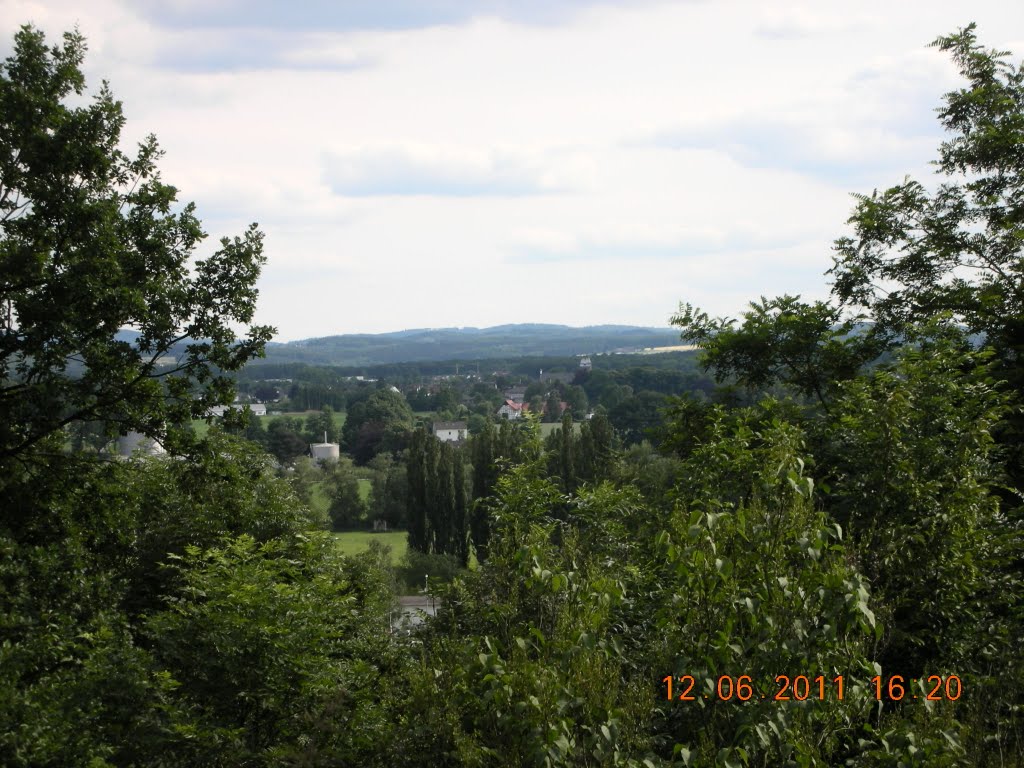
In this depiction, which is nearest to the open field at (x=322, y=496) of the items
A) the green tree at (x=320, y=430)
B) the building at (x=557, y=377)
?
the green tree at (x=320, y=430)

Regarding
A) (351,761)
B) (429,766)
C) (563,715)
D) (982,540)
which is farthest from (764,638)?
(351,761)

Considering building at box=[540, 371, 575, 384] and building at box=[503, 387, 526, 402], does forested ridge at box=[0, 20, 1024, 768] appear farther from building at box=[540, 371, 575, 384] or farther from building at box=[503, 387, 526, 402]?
building at box=[540, 371, 575, 384]

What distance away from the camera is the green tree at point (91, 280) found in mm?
9539

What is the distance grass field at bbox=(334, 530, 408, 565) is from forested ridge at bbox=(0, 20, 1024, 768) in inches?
1747

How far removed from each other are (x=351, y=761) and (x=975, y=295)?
33.5ft

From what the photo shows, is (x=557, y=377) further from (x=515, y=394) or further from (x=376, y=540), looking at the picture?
(x=376, y=540)

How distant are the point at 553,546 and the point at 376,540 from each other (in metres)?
55.1

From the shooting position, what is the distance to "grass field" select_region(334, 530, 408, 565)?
5963cm

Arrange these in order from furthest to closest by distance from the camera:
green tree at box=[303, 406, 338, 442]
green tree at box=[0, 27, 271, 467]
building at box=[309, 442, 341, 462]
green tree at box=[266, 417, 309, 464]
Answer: green tree at box=[303, 406, 338, 442], building at box=[309, 442, 341, 462], green tree at box=[266, 417, 309, 464], green tree at box=[0, 27, 271, 467]

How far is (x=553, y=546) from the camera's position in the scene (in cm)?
595

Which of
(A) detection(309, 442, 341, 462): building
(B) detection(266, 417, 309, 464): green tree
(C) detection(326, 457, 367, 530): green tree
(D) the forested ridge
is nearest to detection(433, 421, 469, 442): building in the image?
(A) detection(309, 442, 341, 462): building

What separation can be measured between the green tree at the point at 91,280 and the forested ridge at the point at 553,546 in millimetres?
40
